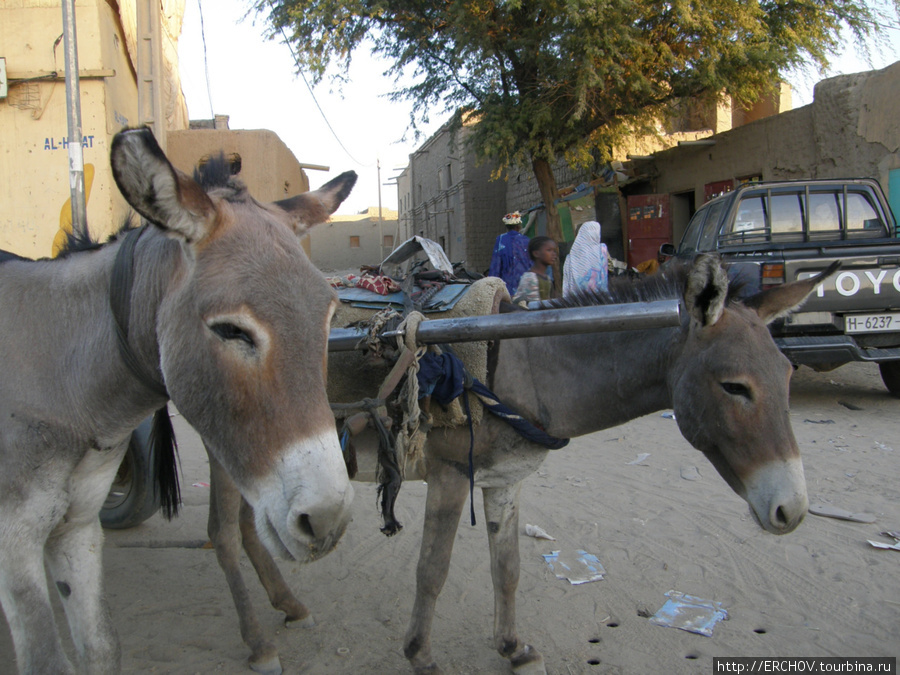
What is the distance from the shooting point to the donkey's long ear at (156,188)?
4.19 ft

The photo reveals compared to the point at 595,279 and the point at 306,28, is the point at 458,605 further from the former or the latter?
the point at 306,28

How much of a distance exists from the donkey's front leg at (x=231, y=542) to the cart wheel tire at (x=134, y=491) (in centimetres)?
89

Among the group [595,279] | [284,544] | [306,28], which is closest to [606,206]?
[306,28]

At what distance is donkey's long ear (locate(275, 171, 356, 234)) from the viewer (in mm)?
1789

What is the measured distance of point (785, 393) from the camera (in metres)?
2.07

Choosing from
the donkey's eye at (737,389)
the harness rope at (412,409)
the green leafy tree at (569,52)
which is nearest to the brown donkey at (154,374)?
the harness rope at (412,409)

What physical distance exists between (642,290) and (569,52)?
32.6 ft

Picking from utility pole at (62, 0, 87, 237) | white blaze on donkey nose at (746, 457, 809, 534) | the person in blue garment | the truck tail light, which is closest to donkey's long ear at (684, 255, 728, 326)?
white blaze on donkey nose at (746, 457, 809, 534)

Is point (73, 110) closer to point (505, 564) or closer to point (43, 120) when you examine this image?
point (43, 120)

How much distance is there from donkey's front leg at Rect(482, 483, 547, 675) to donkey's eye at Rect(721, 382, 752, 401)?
3.33 ft

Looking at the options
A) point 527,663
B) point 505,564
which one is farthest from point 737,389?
point 527,663

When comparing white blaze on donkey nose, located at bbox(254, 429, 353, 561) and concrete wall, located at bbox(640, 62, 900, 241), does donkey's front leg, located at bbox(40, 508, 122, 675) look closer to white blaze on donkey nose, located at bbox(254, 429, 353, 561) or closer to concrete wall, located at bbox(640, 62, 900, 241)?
white blaze on donkey nose, located at bbox(254, 429, 353, 561)

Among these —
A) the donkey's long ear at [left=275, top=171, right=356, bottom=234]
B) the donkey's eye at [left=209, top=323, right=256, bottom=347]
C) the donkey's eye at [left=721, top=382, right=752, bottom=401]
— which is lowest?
the donkey's eye at [left=721, top=382, right=752, bottom=401]

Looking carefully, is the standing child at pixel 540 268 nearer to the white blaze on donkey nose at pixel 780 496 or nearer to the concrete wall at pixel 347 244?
the white blaze on donkey nose at pixel 780 496
